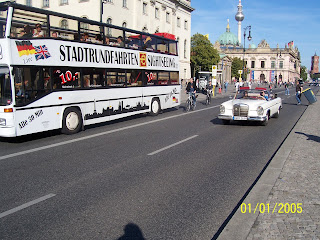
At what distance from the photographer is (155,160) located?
762 cm

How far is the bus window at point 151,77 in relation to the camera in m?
16.8

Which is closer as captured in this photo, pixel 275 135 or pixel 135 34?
pixel 275 135

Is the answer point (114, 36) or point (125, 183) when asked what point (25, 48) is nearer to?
point (114, 36)

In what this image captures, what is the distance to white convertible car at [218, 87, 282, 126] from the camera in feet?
41.3

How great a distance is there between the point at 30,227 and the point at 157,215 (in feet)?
5.39

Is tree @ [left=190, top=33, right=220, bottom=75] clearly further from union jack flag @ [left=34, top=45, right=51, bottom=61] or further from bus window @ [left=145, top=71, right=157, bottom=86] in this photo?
union jack flag @ [left=34, top=45, right=51, bottom=61]

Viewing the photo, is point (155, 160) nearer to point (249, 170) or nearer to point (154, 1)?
point (249, 170)

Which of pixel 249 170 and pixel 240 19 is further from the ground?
pixel 240 19

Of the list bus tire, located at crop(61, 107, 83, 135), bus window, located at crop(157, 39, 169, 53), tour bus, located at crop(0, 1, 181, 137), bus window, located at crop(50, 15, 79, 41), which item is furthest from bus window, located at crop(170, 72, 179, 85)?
bus tire, located at crop(61, 107, 83, 135)

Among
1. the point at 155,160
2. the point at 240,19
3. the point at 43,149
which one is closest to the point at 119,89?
the point at 43,149

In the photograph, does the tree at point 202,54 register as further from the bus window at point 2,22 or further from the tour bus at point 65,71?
the bus window at point 2,22

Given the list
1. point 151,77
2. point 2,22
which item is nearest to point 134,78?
point 151,77

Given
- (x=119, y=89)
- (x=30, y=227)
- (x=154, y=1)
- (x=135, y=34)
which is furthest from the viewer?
(x=154, y=1)

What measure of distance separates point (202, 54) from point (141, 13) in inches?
1496
